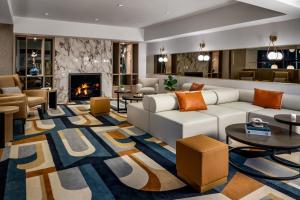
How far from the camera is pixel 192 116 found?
159 inches

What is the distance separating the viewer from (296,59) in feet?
16.9

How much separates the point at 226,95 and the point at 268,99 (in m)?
0.89

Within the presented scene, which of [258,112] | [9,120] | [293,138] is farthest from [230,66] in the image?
[9,120]

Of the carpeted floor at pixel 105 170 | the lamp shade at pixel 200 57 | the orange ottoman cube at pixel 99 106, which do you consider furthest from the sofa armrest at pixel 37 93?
the lamp shade at pixel 200 57

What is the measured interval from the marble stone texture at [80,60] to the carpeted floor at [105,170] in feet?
12.2

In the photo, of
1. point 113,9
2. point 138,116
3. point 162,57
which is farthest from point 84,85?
point 138,116

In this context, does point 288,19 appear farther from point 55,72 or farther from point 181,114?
point 55,72

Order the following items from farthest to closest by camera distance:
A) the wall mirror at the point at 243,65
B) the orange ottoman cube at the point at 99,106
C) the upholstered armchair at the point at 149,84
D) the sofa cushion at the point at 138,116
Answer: the upholstered armchair at the point at 149,84 → the orange ottoman cube at the point at 99,106 → the wall mirror at the point at 243,65 → the sofa cushion at the point at 138,116

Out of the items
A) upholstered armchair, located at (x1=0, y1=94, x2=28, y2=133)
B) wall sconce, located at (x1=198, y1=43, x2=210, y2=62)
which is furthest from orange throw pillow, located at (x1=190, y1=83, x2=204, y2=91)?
upholstered armchair, located at (x1=0, y1=94, x2=28, y2=133)

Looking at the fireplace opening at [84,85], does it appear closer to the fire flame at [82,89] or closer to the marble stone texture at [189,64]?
the fire flame at [82,89]

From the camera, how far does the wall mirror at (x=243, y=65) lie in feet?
17.2

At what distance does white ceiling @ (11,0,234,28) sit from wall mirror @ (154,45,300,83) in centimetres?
139

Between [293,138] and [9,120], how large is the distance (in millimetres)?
4215

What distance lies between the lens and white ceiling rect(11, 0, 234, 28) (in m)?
5.52
